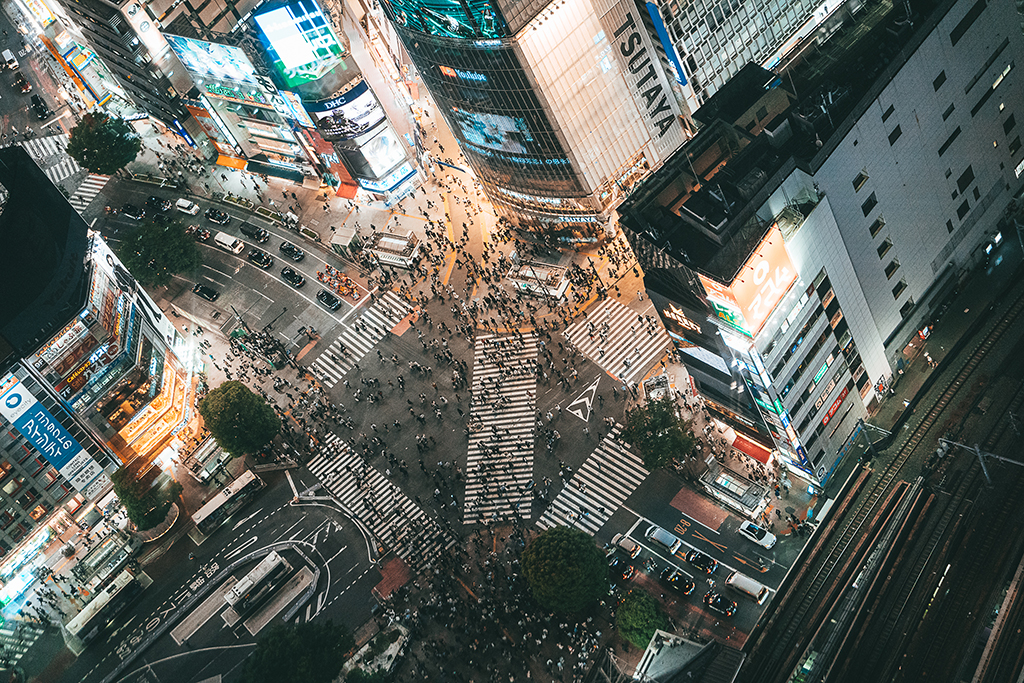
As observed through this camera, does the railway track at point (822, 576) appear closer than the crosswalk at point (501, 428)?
Yes

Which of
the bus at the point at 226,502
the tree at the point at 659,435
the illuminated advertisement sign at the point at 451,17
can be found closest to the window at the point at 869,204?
the tree at the point at 659,435

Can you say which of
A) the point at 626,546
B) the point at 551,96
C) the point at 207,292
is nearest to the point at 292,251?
the point at 207,292

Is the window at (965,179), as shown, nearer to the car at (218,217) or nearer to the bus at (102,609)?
the bus at (102,609)

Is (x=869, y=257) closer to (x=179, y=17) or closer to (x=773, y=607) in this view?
(x=773, y=607)

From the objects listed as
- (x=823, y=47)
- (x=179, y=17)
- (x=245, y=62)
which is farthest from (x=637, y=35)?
(x=179, y=17)

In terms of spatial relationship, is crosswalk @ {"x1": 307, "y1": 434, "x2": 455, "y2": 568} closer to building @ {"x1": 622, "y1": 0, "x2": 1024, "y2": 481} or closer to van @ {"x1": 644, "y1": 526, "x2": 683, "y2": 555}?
van @ {"x1": 644, "y1": 526, "x2": 683, "y2": 555}

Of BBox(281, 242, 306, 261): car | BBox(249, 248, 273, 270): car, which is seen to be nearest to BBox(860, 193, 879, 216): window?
BBox(281, 242, 306, 261): car

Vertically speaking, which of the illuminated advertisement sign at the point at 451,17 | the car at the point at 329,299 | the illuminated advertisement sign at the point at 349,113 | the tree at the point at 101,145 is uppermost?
the illuminated advertisement sign at the point at 451,17
